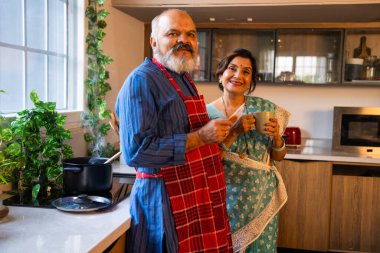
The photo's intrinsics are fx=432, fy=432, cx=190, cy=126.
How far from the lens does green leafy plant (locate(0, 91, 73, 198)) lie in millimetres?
1530

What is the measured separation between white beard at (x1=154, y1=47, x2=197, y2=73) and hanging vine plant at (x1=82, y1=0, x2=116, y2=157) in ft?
3.66

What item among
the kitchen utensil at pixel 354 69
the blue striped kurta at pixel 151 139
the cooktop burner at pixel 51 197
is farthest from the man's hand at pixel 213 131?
the kitchen utensil at pixel 354 69

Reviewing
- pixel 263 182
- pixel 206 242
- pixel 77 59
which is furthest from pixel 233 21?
pixel 206 242

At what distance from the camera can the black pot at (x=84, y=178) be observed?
1.59 meters

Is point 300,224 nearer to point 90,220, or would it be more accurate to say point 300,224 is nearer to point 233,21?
point 233,21

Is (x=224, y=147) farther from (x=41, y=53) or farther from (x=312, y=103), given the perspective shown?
(x=312, y=103)

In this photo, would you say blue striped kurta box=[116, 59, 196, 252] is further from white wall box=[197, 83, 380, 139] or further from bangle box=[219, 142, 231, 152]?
white wall box=[197, 83, 380, 139]

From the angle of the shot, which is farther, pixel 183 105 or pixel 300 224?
pixel 300 224

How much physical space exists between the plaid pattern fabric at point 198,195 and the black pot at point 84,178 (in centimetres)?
44

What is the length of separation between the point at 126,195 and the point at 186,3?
1589 mm

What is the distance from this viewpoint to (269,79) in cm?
337

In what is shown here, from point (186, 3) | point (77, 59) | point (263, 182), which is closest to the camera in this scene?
point (263, 182)

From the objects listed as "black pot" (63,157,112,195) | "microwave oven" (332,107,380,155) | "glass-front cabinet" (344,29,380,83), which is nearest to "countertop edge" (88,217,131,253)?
"black pot" (63,157,112,195)

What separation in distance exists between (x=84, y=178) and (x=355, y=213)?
2147 millimetres
